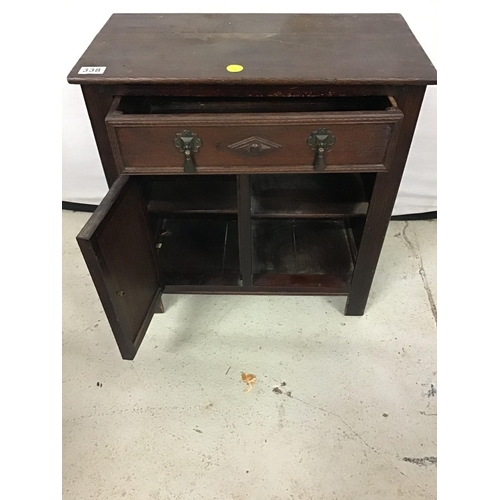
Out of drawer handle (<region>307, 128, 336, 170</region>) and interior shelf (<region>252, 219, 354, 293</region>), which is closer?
drawer handle (<region>307, 128, 336, 170</region>)

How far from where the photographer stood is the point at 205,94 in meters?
0.81

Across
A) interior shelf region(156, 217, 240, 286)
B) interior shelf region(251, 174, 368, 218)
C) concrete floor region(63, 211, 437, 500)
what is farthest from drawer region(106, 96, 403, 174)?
concrete floor region(63, 211, 437, 500)

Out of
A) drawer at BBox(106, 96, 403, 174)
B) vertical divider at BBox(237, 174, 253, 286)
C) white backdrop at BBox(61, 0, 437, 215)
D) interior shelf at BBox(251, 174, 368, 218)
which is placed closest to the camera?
drawer at BBox(106, 96, 403, 174)

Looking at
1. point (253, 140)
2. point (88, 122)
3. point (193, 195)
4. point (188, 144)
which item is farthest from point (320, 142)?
point (88, 122)

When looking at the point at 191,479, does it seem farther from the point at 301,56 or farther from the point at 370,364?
the point at 301,56

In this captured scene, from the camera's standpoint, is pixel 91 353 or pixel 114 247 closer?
pixel 114 247

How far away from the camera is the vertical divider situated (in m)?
0.91

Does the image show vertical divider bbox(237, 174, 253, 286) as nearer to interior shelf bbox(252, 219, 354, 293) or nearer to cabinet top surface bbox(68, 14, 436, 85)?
interior shelf bbox(252, 219, 354, 293)

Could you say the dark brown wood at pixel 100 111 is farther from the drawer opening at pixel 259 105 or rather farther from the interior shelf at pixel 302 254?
the interior shelf at pixel 302 254

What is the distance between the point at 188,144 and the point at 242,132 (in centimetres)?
10

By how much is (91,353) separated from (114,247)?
18.3 inches

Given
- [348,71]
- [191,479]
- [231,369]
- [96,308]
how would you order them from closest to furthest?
[348,71], [191,479], [231,369], [96,308]

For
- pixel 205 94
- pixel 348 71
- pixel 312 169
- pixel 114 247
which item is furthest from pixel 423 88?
pixel 114 247

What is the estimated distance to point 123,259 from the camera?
0.87m
